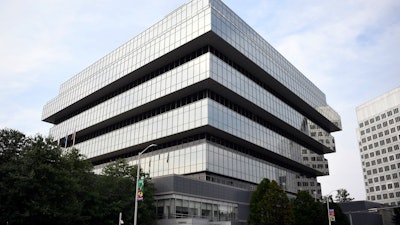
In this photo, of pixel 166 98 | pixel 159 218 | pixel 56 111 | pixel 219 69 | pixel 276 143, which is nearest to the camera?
pixel 159 218

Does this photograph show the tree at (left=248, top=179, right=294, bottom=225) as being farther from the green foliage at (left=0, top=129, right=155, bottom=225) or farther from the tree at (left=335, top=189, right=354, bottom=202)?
the tree at (left=335, top=189, right=354, bottom=202)

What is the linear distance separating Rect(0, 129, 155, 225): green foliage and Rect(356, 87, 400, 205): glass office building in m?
118

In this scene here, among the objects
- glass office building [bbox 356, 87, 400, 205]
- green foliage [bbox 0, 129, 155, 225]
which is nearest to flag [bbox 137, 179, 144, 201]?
green foliage [bbox 0, 129, 155, 225]

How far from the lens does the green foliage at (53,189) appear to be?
1378 inches

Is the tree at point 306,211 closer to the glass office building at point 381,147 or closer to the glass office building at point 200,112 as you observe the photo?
the glass office building at point 200,112

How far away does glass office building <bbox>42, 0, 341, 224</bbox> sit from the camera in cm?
6072

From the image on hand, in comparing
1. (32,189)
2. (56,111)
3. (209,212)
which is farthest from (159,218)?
(56,111)

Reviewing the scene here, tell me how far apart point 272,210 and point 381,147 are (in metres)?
112

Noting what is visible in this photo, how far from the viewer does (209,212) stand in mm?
54469

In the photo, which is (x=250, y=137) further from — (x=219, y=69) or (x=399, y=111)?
(x=399, y=111)

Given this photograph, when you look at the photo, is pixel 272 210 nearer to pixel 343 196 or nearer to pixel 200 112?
pixel 200 112

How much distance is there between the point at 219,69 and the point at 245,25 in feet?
50.4

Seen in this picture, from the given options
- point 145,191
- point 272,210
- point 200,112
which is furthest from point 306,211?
point 145,191

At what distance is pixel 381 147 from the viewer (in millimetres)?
141625
